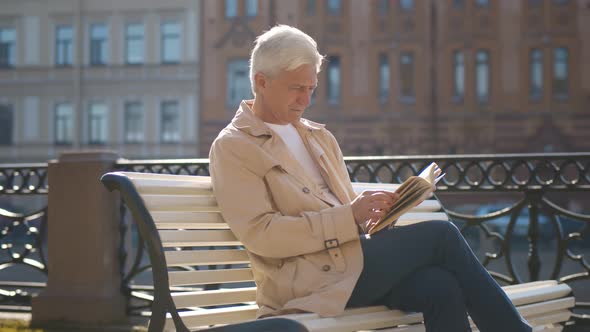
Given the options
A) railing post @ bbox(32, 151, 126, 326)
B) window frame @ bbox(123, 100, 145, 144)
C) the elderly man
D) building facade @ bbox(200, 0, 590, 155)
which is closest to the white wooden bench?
the elderly man

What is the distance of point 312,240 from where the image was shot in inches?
138

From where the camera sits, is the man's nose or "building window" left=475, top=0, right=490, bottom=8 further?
"building window" left=475, top=0, right=490, bottom=8

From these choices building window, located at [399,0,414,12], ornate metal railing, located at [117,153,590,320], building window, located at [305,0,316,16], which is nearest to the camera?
ornate metal railing, located at [117,153,590,320]

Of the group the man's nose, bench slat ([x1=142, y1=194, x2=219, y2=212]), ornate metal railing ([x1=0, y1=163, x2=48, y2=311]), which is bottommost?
ornate metal railing ([x1=0, y1=163, x2=48, y2=311])

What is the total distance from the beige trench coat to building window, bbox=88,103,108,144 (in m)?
40.9

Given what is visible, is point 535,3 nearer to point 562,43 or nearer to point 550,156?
point 562,43

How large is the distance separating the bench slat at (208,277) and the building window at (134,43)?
133ft

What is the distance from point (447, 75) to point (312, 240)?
120 feet

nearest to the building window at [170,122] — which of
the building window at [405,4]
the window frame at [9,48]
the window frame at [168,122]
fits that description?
the window frame at [168,122]

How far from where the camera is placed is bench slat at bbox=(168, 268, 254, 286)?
11.7 ft

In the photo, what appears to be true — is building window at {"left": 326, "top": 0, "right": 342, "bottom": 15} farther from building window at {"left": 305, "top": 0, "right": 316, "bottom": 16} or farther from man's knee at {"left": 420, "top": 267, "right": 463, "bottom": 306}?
man's knee at {"left": 420, "top": 267, "right": 463, "bottom": 306}

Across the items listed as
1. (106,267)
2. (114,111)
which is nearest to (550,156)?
(106,267)

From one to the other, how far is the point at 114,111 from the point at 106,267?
37.6 m

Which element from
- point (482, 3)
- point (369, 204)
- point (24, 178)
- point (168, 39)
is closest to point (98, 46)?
point (168, 39)
